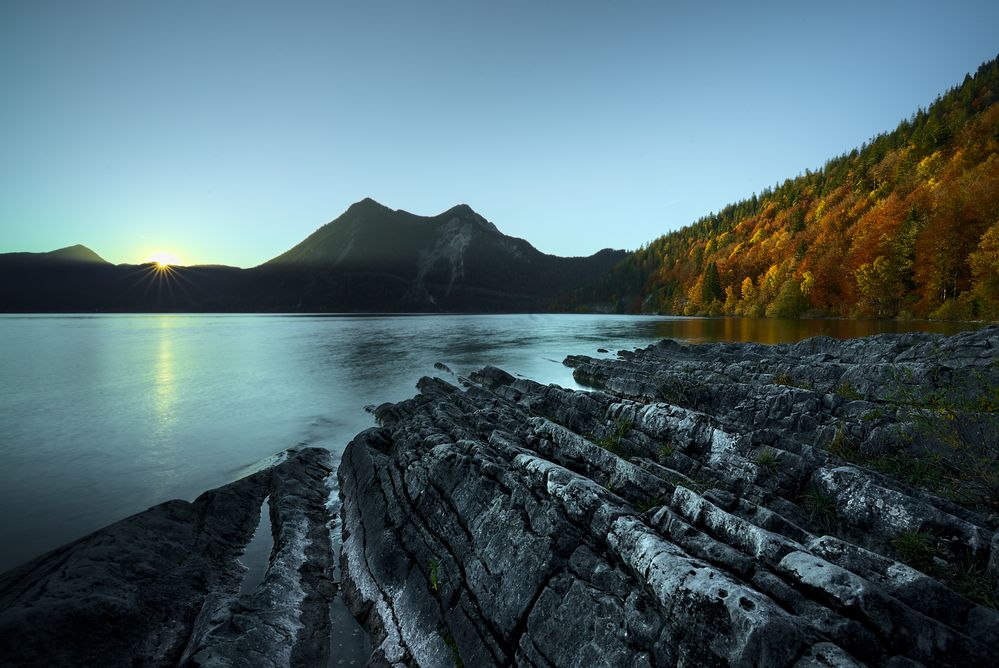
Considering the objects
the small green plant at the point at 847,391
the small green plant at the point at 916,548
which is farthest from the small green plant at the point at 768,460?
the small green plant at the point at 847,391

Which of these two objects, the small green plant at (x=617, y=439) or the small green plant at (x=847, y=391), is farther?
the small green plant at (x=847, y=391)

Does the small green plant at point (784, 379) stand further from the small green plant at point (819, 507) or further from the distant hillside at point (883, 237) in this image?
the distant hillside at point (883, 237)

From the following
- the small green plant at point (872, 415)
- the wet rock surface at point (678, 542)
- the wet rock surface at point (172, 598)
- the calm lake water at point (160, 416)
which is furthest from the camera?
the calm lake water at point (160, 416)

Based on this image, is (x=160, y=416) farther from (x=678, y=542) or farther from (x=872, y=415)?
(x=872, y=415)

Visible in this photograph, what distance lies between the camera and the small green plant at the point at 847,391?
15.0 m

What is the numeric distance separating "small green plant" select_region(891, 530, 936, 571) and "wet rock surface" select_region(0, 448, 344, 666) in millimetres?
10156

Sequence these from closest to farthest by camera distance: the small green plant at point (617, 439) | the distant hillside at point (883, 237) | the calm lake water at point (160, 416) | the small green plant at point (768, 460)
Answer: the small green plant at point (768, 460)
the small green plant at point (617, 439)
the calm lake water at point (160, 416)
the distant hillside at point (883, 237)

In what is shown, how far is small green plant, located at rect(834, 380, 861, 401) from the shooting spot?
592 inches

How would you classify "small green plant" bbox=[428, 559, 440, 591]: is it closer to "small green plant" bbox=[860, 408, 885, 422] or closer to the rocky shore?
the rocky shore

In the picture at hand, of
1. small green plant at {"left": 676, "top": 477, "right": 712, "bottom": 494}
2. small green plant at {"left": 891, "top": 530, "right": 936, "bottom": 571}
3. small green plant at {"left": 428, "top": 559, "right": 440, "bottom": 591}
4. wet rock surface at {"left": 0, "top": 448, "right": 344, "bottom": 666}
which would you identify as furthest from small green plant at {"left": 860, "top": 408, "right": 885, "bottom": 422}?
wet rock surface at {"left": 0, "top": 448, "right": 344, "bottom": 666}

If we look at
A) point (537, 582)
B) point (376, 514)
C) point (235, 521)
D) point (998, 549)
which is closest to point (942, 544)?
point (998, 549)

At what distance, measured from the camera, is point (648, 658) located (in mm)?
4730

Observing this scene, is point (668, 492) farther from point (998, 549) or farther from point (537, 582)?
point (998, 549)

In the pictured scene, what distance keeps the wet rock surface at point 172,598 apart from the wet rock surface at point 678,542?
107 centimetres
